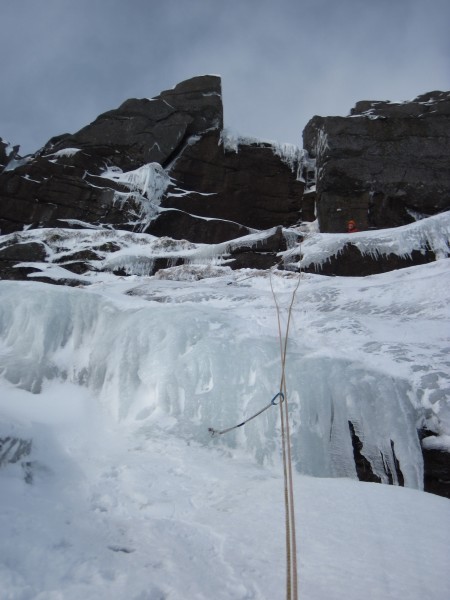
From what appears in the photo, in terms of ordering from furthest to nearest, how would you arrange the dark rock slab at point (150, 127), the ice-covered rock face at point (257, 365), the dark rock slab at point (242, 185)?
1. the dark rock slab at point (150, 127)
2. the dark rock slab at point (242, 185)
3. the ice-covered rock face at point (257, 365)

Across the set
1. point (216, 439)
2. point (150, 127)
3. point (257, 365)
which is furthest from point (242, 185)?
point (216, 439)

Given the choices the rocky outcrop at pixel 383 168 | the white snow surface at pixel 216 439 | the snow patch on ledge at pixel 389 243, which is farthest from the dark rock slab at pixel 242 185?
the white snow surface at pixel 216 439

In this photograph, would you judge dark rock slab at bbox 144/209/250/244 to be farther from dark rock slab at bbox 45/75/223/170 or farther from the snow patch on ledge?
the snow patch on ledge

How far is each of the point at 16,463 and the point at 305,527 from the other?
2257mm

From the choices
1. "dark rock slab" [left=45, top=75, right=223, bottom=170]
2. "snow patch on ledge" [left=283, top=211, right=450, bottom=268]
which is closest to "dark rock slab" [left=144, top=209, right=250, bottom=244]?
"dark rock slab" [left=45, top=75, right=223, bottom=170]

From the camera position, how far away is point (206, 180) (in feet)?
73.3

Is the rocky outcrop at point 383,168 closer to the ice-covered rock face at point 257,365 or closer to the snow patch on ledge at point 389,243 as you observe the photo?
the snow patch on ledge at point 389,243

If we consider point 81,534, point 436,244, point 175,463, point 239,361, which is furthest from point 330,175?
point 81,534

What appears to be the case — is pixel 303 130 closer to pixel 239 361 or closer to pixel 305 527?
pixel 239 361

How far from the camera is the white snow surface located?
2264mm

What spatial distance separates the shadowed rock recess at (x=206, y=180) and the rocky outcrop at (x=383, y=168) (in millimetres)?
46

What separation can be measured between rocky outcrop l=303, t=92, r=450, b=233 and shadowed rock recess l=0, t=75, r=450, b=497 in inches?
1.8

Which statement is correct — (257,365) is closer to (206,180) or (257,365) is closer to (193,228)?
(193,228)

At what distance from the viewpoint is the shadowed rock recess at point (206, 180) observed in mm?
16911
